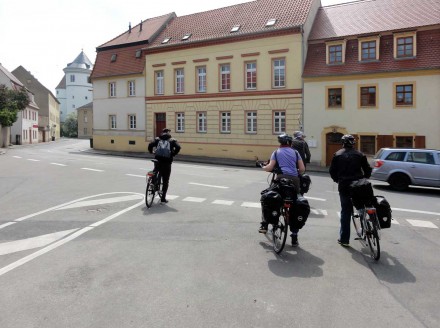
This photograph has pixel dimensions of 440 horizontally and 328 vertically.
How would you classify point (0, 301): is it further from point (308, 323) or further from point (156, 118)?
point (156, 118)

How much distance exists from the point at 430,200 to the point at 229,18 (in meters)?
24.7

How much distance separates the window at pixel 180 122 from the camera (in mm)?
33031

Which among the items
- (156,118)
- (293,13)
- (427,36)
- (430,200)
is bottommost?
(430,200)

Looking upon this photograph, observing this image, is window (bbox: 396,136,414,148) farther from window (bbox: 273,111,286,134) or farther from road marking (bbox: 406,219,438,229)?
road marking (bbox: 406,219,438,229)

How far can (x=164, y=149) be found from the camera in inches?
394

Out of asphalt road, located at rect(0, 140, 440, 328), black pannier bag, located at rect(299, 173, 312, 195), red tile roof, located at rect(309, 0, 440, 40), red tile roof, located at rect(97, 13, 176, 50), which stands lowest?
asphalt road, located at rect(0, 140, 440, 328)

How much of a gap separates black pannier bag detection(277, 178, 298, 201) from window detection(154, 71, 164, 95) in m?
29.5

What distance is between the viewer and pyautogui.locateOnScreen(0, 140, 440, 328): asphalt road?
12.6ft

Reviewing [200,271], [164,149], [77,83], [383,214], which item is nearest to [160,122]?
[164,149]

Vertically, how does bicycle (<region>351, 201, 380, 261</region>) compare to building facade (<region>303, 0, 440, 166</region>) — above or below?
below

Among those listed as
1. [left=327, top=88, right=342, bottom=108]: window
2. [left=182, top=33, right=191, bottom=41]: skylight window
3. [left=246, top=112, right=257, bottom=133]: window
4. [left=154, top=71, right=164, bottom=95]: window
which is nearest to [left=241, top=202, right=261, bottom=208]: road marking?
[left=327, top=88, right=342, bottom=108]: window

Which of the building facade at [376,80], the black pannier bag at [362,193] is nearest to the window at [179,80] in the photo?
the building facade at [376,80]

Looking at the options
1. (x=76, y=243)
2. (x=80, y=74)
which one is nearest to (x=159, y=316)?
(x=76, y=243)

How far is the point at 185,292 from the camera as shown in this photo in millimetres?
4367
